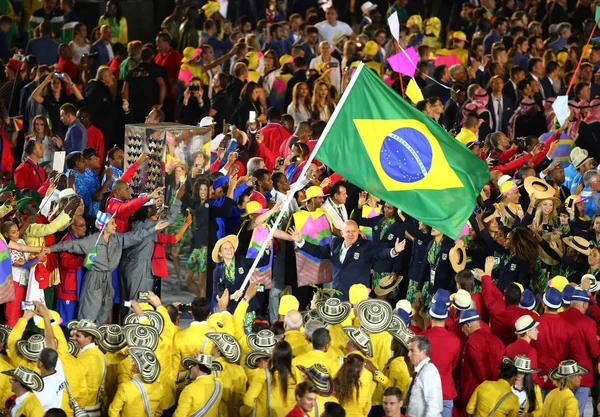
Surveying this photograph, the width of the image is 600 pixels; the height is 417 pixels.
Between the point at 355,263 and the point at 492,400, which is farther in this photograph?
the point at 355,263

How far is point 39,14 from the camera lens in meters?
25.4

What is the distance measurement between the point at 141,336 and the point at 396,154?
2.77m

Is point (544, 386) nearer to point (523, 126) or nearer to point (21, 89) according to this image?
point (523, 126)

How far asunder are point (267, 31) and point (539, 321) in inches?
499

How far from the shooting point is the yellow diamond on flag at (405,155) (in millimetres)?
12625

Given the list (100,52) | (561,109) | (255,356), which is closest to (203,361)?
(255,356)

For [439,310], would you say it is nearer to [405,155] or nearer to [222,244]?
[405,155]

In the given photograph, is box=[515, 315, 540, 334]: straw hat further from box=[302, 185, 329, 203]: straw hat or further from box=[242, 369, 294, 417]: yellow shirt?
box=[302, 185, 329, 203]: straw hat

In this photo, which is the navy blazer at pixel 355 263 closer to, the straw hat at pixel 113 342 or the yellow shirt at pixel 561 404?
the yellow shirt at pixel 561 404

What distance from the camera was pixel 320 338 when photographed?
1177cm

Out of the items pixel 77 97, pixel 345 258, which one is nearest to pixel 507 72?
pixel 77 97

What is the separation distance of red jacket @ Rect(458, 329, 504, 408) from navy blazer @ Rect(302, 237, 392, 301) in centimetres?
310

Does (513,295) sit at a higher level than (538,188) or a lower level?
higher

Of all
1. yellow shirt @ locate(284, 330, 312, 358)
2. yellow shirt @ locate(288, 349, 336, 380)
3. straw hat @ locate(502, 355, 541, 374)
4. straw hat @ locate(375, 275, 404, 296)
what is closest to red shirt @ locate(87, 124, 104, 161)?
straw hat @ locate(375, 275, 404, 296)
